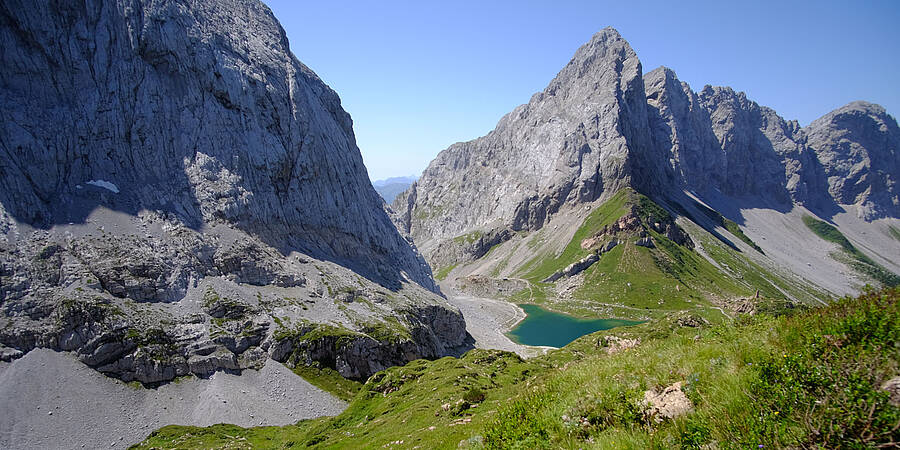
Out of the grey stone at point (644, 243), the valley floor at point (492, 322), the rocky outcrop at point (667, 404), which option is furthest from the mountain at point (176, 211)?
the grey stone at point (644, 243)

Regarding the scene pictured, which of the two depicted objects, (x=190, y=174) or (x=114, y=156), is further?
(x=190, y=174)

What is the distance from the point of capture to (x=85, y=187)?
75125 mm

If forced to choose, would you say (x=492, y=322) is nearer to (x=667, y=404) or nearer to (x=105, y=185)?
(x=105, y=185)

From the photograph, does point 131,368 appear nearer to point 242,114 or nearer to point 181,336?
point 181,336

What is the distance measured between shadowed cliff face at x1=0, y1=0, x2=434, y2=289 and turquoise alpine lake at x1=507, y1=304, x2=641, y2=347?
170 feet

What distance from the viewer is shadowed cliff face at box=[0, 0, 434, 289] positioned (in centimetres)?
7319

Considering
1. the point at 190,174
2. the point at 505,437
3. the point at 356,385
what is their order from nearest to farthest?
1. the point at 505,437
2. the point at 356,385
3. the point at 190,174

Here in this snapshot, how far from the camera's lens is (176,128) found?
8894 centimetres

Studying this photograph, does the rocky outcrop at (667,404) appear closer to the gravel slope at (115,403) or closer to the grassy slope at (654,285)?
the gravel slope at (115,403)

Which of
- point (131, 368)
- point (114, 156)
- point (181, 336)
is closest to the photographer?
point (131, 368)

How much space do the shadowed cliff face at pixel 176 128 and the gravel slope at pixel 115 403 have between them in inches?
1148

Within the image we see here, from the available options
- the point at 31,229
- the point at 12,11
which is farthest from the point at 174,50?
the point at 31,229

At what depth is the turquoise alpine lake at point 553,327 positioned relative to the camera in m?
132

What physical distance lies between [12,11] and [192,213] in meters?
46.7
